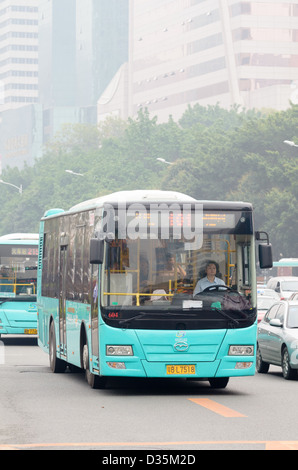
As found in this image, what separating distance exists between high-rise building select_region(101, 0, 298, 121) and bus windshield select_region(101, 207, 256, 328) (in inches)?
4751

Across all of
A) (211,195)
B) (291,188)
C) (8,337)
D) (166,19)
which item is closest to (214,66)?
(166,19)

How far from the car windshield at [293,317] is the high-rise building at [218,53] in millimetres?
116496

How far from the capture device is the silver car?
18.9m

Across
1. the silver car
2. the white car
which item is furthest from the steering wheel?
the white car

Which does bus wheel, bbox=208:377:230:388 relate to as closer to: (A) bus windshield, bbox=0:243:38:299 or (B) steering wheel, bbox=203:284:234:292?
(B) steering wheel, bbox=203:284:234:292

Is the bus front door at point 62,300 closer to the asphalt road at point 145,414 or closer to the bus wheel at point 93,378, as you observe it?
the asphalt road at point 145,414

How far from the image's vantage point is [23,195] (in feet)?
399

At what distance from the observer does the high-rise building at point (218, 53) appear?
457 feet

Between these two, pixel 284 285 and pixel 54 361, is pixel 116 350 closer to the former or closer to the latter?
pixel 54 361

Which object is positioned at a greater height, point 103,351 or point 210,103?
point 210,103

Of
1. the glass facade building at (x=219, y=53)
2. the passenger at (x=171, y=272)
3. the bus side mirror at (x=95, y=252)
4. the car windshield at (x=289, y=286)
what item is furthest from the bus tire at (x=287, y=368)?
the glass facade building at (x=219, y=53)
